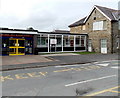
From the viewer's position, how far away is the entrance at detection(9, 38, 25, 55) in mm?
20328

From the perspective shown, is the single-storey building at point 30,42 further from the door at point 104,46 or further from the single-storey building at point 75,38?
the door at point 104,46

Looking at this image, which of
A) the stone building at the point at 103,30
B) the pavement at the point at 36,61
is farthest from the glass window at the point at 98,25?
the pavement at the point at 36,61

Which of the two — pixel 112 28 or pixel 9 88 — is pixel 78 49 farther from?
pixel 9 88

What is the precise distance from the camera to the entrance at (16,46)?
20.3 m

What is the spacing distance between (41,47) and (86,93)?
755 inches

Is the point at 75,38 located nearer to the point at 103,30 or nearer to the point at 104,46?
the point at 103,30

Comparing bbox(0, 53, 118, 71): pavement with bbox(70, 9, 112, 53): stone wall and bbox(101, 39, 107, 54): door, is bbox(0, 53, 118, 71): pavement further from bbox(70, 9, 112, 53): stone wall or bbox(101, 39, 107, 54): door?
bbox(70, 9, 112, 53): stone wall

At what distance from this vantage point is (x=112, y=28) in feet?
79.0

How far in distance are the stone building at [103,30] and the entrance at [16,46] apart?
13.0m

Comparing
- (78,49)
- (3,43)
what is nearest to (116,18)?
(78,49)

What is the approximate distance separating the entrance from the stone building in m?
13.0

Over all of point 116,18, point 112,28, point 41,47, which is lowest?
point 41,47

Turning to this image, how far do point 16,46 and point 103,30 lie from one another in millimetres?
14588

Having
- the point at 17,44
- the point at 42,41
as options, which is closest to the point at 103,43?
the point at 42,41
